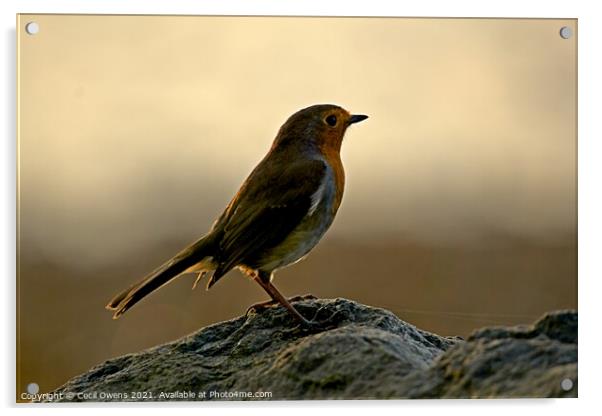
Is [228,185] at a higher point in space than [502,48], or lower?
lower

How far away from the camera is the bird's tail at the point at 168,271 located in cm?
329

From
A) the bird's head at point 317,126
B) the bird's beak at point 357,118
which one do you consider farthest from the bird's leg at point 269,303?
the bird's beak at point 357,118

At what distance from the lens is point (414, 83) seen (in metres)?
3.51

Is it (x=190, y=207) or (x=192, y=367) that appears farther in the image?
(x=190, y=207)

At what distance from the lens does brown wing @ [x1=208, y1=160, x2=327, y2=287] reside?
10.9 feet

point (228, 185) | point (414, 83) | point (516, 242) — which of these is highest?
point (414, 83)

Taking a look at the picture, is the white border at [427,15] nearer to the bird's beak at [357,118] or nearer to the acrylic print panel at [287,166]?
the acrylic print panel at [287,166]

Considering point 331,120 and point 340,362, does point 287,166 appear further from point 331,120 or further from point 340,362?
point 340,362

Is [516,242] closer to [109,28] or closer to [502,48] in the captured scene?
[502,48]

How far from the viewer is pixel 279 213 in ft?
11.0

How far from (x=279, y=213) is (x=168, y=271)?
451 mm

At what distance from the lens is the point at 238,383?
3.23 m

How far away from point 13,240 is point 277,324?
1.02 metres
